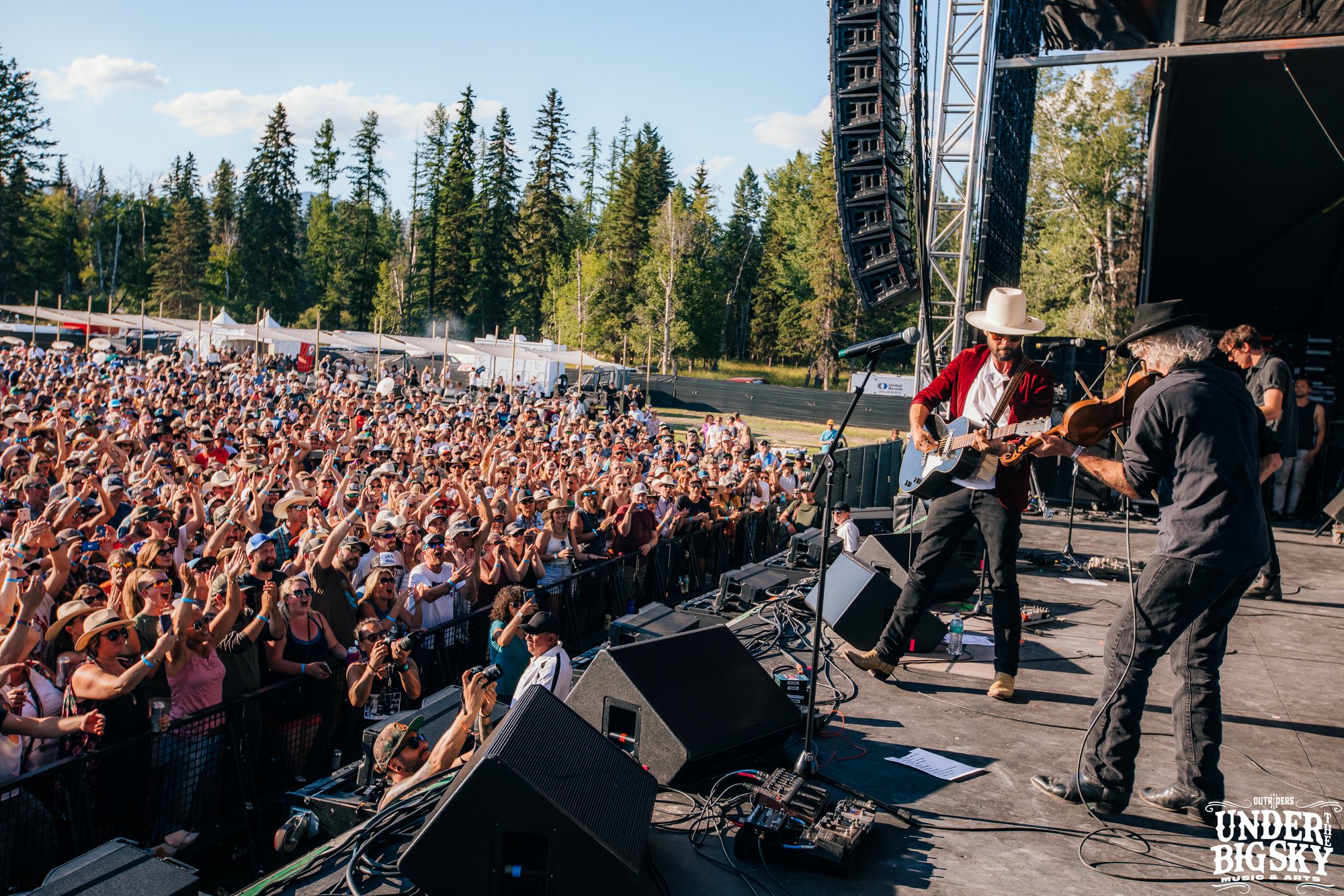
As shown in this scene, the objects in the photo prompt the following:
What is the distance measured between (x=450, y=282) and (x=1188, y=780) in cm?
6463

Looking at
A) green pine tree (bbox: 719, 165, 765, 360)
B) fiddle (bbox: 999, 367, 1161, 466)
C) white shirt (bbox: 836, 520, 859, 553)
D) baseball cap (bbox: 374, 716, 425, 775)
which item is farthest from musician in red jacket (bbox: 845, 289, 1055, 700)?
green pine tree (bbox: 719, 165, 765, 360)

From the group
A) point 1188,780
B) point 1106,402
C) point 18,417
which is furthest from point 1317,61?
point 18,417

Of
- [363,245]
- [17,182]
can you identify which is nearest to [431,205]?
[363,245]

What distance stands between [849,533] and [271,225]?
70.0 meters

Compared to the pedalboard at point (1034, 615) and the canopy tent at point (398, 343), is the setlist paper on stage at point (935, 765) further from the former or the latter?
the canopy tent at point (398, 343)

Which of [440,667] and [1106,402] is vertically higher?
[1106,402]

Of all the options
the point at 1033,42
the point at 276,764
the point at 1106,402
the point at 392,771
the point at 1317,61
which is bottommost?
the point at 276,764

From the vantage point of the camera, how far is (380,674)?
6.17 m

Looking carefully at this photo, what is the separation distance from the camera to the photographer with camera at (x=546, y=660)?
4.79m

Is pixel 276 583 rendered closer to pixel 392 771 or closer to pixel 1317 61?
pixel 392 771

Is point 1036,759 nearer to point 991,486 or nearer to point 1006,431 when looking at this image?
point 991,486

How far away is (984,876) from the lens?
324cm

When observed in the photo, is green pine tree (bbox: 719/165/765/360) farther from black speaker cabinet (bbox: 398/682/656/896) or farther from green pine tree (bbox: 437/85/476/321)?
black speaker cabinet (bbox: 398/682/656/896)

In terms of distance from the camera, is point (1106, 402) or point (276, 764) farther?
point (276, 764)
